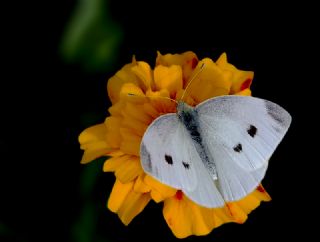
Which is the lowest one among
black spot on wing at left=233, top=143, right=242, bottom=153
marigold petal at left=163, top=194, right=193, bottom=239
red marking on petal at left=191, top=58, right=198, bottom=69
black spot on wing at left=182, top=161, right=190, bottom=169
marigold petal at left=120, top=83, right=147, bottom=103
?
marigold petal at left=163, top=194, right=193, bottom=239

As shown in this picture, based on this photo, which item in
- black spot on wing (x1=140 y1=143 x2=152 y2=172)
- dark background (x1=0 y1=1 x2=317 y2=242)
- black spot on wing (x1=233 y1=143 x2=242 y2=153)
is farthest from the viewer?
dark background (x1=0 y1=1 x2=317 y2=242)

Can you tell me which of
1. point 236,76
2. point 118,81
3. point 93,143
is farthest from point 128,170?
point 236,76

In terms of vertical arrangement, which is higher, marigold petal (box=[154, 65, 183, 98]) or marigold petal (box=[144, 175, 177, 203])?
marigold petal (box=[154, 65, 183, 98])

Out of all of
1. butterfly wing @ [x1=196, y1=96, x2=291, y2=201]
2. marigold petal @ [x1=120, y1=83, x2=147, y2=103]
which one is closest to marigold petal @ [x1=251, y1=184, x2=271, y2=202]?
butterfly wing @ [x1=196, y1=96, x2=291, y2=201]

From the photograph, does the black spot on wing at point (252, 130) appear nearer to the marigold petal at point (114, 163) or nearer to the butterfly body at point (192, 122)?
the butterfly body at point (192, 122)

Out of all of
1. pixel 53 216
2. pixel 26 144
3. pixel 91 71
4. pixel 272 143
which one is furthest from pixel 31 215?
pixel 272 143

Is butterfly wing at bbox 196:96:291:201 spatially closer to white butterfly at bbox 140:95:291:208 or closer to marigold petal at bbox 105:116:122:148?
white butterfly at bbox 140:95:291:208

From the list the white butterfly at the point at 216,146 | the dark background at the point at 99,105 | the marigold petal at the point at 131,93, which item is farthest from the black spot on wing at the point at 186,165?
the dark background at the point at 99,105

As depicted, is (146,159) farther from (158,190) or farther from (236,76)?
(236,76)
